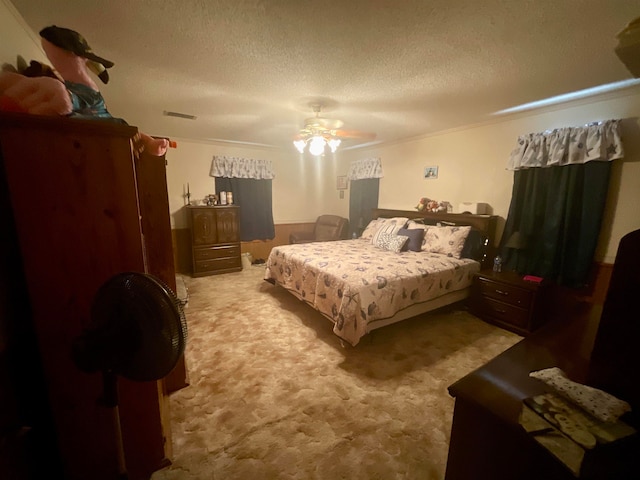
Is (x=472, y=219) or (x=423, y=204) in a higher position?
(x=423, y=204)

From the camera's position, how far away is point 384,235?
370cm

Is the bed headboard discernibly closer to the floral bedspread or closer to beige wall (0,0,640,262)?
beige wall (0,0,640,262)

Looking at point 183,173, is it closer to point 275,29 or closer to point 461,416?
point 275,29

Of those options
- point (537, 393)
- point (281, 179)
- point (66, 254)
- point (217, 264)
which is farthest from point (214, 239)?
point (537, 393)

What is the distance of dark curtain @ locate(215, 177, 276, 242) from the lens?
4.90m

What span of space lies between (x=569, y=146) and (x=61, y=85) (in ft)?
12.3

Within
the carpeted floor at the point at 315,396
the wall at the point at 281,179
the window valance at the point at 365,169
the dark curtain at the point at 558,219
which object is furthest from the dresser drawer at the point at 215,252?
the dark curtain at the point at 558,219

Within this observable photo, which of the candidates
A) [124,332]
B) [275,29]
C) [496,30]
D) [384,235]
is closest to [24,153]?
[124,332]

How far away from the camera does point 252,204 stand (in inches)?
201

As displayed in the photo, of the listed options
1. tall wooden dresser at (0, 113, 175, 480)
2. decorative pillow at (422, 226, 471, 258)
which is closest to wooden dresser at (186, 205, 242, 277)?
decorative pillow at (422, 226, 471, 258)

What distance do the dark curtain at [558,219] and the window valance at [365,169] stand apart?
2.21 meters

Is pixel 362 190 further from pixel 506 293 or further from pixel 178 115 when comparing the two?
pixel 178 115

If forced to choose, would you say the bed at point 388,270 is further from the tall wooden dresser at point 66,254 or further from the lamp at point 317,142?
the tall wooden dresser at point 66,254

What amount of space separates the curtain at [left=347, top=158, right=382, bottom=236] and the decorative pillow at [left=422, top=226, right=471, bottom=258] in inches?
65.1
